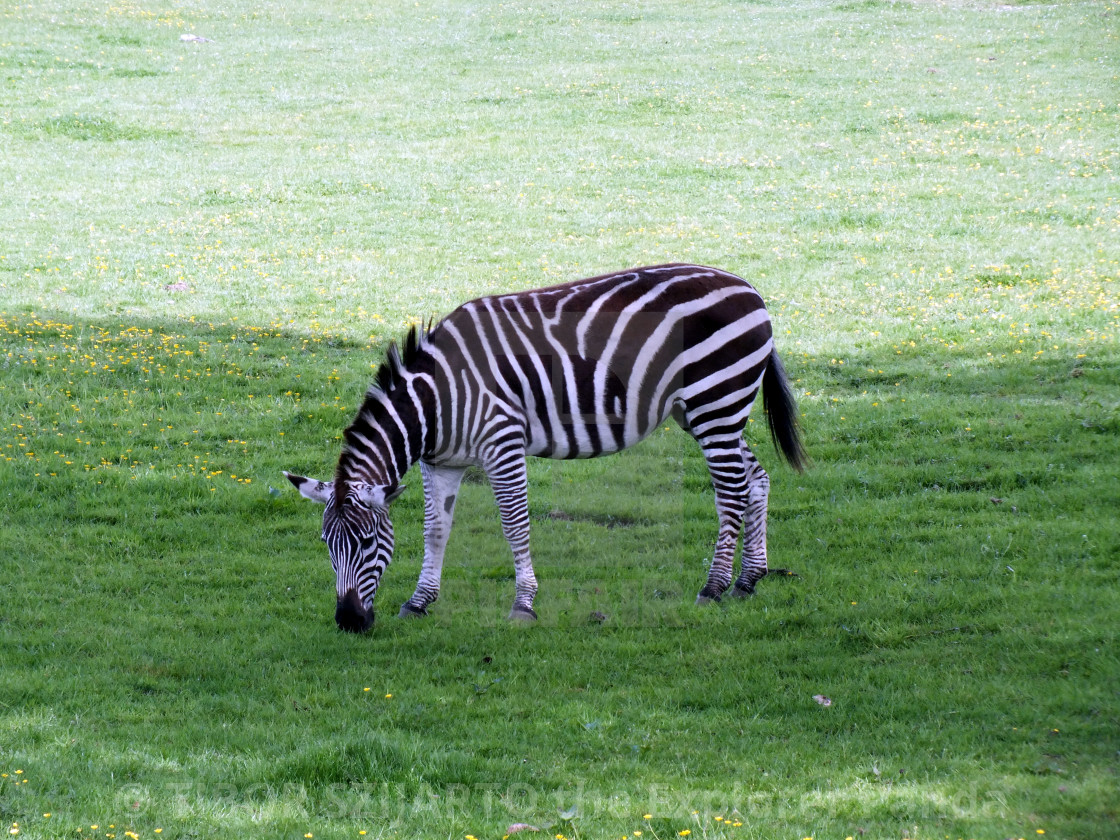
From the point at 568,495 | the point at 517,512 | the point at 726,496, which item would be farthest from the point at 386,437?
the point at 568,495

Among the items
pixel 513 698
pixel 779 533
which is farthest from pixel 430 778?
pixel 779 533

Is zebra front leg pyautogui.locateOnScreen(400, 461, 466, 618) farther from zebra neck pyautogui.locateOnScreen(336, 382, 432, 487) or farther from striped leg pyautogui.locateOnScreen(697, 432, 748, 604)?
striped leg pyautogui.locateOnScreen(697, 432, 748, 604)

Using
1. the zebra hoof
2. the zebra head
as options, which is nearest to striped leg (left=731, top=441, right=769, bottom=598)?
the zebra hoof

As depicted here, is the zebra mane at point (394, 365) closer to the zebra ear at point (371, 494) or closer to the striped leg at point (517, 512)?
the zebra ear at point (371, 494)

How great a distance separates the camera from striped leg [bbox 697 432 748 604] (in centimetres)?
911

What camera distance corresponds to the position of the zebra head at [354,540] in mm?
8023

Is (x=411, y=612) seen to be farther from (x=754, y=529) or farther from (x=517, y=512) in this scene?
(x=754, y=529)

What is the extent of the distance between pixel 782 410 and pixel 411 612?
3819 millimetres

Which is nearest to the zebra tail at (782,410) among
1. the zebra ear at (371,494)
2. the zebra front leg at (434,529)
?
the zebra front leg at (434,529)

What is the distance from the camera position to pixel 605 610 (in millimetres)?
8836

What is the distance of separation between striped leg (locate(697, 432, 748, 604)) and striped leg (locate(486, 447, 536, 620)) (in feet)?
4.87

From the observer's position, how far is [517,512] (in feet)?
28.7

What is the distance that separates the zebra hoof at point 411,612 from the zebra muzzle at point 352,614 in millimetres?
542

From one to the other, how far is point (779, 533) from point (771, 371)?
5.30 ft
